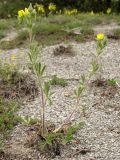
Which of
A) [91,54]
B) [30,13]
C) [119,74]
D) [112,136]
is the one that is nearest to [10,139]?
[112,136]

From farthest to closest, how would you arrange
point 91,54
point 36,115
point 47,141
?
point 91,54 < point 36,115 < point 47,141

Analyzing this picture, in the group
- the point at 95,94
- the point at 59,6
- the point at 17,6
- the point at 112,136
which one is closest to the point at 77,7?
the point at 59,6

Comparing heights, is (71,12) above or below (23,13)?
below

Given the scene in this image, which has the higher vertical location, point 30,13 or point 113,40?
point 30,13

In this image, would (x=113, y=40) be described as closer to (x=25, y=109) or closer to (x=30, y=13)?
(x=25, y=109)

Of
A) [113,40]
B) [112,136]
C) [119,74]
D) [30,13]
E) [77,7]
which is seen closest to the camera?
[30,13]

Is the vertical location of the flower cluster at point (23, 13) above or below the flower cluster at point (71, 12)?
above

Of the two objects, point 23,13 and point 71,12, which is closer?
point 23,13

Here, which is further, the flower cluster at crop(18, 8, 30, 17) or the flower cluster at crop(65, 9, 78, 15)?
the flower cluster at crop(65, 9, 78, 15)

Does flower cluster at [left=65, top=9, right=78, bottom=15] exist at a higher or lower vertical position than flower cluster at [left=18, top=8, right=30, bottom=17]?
lower

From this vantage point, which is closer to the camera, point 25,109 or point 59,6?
point 25,109

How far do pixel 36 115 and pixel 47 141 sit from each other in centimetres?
104

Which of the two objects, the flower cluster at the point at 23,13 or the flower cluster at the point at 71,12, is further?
the flower cluster at the point at 71,12

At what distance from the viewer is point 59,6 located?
14.4 metres
